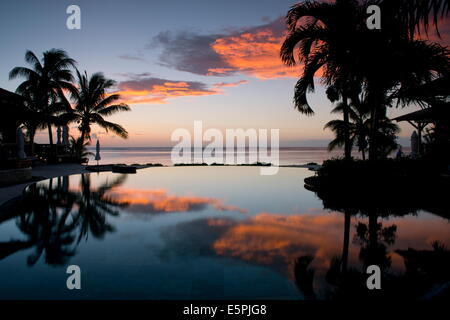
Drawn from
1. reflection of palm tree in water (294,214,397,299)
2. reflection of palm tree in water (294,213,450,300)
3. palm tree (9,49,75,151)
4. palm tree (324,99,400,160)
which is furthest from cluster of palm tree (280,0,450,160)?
palm tree (9,49,75,151)

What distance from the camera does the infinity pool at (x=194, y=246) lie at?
155 inches

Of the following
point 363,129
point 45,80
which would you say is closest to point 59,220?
point 45,80

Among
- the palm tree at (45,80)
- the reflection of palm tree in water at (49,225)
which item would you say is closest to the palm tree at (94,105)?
the palm tree at (45,80)

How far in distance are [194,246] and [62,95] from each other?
2409cm

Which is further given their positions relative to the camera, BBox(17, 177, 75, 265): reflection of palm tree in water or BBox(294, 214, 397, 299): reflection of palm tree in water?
BBox(17, 177, 75, 265): reflection of palm tree in water

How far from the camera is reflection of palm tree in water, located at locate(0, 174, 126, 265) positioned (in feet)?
17.8

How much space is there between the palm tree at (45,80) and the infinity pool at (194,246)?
55.3 feet

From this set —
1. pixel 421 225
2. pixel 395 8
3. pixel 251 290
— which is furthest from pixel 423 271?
pixel 395 8

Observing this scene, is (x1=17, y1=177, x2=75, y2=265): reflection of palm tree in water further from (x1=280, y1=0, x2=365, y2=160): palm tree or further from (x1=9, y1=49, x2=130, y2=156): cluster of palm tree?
(x1=9, y1=49, x2=130, y2=156): cluster of palm tree

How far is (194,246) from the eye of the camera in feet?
18.5

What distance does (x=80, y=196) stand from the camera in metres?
11.1

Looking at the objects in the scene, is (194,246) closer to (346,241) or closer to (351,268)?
(351,268)

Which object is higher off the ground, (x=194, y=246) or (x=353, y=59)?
(x=353, y=59)

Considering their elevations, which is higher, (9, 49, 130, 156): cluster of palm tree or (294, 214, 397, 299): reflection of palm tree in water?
(9, 49, 130, 156): cluster of palm tree
